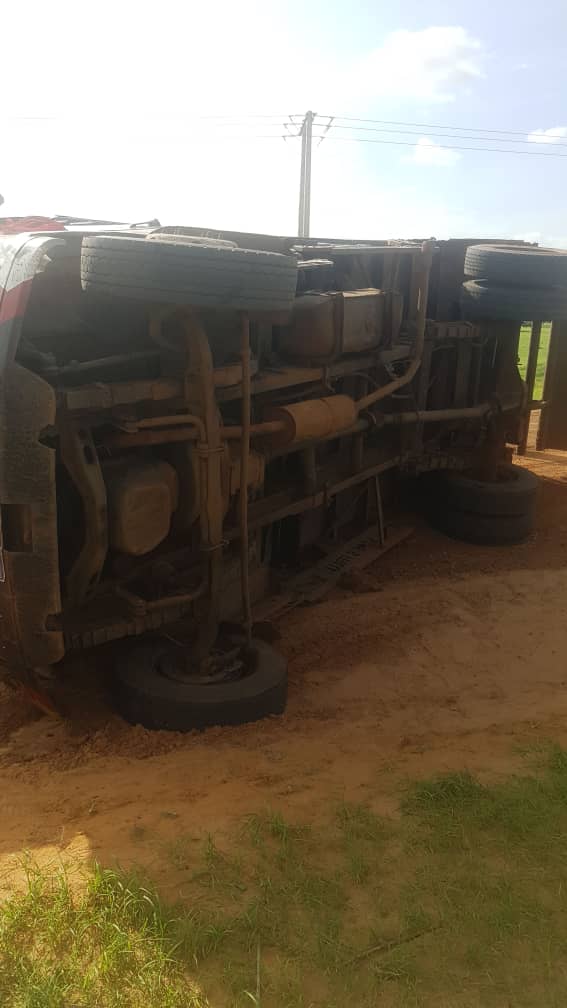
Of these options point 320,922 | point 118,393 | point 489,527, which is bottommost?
point 489,527

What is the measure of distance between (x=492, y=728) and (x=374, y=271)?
370cm

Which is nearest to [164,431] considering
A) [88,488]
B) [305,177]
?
[88,488]

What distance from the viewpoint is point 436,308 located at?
7.76 m

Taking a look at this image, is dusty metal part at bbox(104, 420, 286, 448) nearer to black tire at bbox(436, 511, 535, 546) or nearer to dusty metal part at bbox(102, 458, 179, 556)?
dusty metal part at bbox(102, 458, 179, 556)

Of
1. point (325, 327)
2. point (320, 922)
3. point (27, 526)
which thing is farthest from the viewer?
point (325, 327)

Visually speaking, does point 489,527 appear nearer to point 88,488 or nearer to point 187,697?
point 187,697

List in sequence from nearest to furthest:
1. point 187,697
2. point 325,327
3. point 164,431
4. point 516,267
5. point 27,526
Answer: point 27,526
point 164,431
point 187,697
point 325,327
point 516,267

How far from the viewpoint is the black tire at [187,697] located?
13.6ft

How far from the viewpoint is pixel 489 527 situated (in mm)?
7965

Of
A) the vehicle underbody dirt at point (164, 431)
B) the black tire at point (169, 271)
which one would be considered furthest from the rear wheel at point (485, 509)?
the black tire at point (169, 271)

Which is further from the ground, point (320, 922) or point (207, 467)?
point (207, 467)

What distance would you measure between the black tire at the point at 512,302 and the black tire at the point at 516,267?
0.07 meters

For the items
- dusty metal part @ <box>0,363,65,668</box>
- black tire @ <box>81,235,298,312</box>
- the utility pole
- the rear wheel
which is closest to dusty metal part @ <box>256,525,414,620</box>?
the rear wheel

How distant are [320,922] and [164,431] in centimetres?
223
